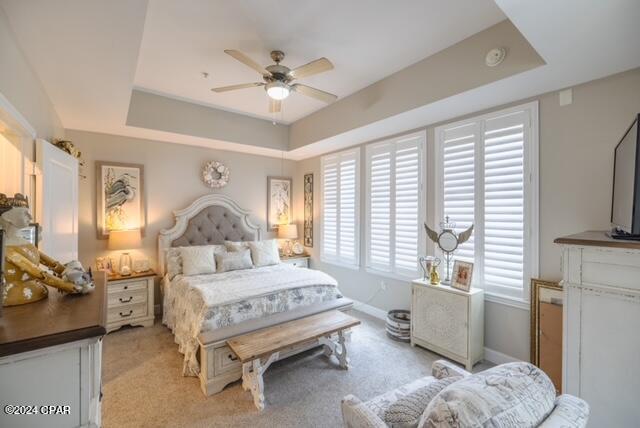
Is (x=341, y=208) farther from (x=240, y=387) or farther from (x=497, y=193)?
(x=240, y=387)

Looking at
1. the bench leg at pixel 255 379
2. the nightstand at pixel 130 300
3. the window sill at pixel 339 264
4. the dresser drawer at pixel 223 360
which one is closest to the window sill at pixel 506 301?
the window sill at pixel 339 264

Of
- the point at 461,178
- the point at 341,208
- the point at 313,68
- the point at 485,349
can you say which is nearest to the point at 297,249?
the point at 341,208

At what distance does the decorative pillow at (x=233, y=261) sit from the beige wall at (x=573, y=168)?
2850 millimetres

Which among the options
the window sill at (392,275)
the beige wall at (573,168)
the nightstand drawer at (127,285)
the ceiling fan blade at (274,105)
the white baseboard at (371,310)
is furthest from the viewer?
the white baseboard at (371,310)

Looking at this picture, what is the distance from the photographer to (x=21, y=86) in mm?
1816

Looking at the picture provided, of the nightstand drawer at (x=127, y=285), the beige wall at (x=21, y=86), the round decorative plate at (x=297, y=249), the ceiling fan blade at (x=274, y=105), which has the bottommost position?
the nightstand drawer at (x=127, y=285)

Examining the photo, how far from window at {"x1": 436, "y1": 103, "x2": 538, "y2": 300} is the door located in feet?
11.4

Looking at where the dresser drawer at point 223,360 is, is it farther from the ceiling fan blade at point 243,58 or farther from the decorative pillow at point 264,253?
the ceiling fan blade at point 243,58

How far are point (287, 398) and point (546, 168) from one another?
9.39 feet

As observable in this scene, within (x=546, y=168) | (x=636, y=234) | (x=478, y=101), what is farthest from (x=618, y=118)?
(x=636, y=234)

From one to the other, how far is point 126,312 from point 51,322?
308 centimetres

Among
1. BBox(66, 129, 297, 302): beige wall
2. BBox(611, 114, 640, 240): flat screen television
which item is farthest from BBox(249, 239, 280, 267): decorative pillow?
BBox(611, 114, 640, 240): flat screen television

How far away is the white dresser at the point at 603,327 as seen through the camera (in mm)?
1465

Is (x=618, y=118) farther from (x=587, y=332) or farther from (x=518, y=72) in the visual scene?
(x=587, y=332)
